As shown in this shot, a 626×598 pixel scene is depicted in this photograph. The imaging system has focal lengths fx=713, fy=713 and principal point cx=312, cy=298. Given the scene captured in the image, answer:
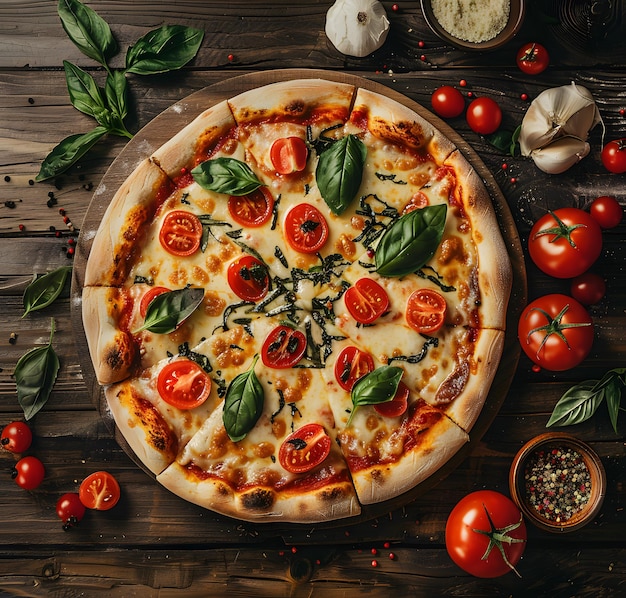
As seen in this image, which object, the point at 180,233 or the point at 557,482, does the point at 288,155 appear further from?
the point at 557,482

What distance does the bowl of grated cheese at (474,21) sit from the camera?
443cm

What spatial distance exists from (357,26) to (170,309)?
2.07m

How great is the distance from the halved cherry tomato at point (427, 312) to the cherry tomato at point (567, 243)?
0.71 m

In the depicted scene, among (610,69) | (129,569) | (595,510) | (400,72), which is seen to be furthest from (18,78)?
(595,510)

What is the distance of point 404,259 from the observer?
13.4ft

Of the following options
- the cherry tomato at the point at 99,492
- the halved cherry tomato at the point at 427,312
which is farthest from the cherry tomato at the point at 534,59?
the cherry tomato at the point at 99,492

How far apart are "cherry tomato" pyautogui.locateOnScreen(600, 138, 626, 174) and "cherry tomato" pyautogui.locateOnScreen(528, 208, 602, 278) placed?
1.41 feet

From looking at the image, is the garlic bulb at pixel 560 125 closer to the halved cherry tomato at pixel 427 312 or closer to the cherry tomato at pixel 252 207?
the halved cherry tomato at pixel 427 312

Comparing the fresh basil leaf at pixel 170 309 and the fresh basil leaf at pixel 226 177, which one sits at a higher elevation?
the fresh basil leaf at pixel 226 177

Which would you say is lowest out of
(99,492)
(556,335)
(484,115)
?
(99,492)

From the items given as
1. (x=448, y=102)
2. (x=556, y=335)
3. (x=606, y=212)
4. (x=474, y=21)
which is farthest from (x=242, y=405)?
(x=474, y=21)

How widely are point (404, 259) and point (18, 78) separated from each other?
2793 mm

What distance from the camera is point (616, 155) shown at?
4.46 m

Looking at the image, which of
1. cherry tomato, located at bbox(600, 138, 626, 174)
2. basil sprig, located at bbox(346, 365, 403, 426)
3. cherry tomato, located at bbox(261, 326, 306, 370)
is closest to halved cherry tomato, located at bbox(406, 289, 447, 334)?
basil sprig, located at bbox(346, 365, 403, 426)
